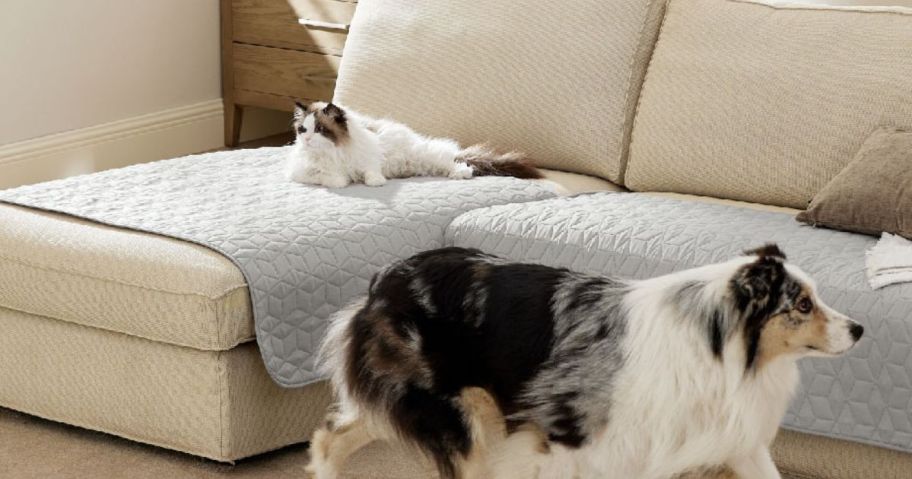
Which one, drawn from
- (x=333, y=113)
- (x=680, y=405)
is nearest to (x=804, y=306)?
(x=680, y=405)

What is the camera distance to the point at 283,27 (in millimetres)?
4840

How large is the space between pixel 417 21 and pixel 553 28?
0.38 metres

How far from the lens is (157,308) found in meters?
2.49

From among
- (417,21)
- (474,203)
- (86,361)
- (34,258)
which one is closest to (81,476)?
(86,361)

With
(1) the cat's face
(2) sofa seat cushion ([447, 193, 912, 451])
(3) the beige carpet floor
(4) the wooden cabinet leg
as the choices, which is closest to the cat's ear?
(1) the cat's face

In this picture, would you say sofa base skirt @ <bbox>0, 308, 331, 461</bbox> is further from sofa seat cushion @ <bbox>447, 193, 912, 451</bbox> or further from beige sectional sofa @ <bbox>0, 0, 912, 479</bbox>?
sofa seat cushion @ <bbox>447, 193, 912, 451</bbox>

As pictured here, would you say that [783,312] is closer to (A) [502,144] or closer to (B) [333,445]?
(B) [333,445]

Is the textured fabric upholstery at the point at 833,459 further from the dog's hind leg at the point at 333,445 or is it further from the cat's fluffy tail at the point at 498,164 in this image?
the cat's fluffy tail at the point at 498,164

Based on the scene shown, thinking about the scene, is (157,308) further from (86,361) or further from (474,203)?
(474,203)

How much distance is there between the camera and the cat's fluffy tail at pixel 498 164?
324cm

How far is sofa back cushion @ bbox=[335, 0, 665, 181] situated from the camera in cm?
331

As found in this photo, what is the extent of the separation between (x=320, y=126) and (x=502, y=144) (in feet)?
1.70

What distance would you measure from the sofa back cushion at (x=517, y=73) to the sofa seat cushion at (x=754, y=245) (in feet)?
1.10

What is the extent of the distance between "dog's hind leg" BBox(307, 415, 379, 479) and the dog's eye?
2.55 ft
